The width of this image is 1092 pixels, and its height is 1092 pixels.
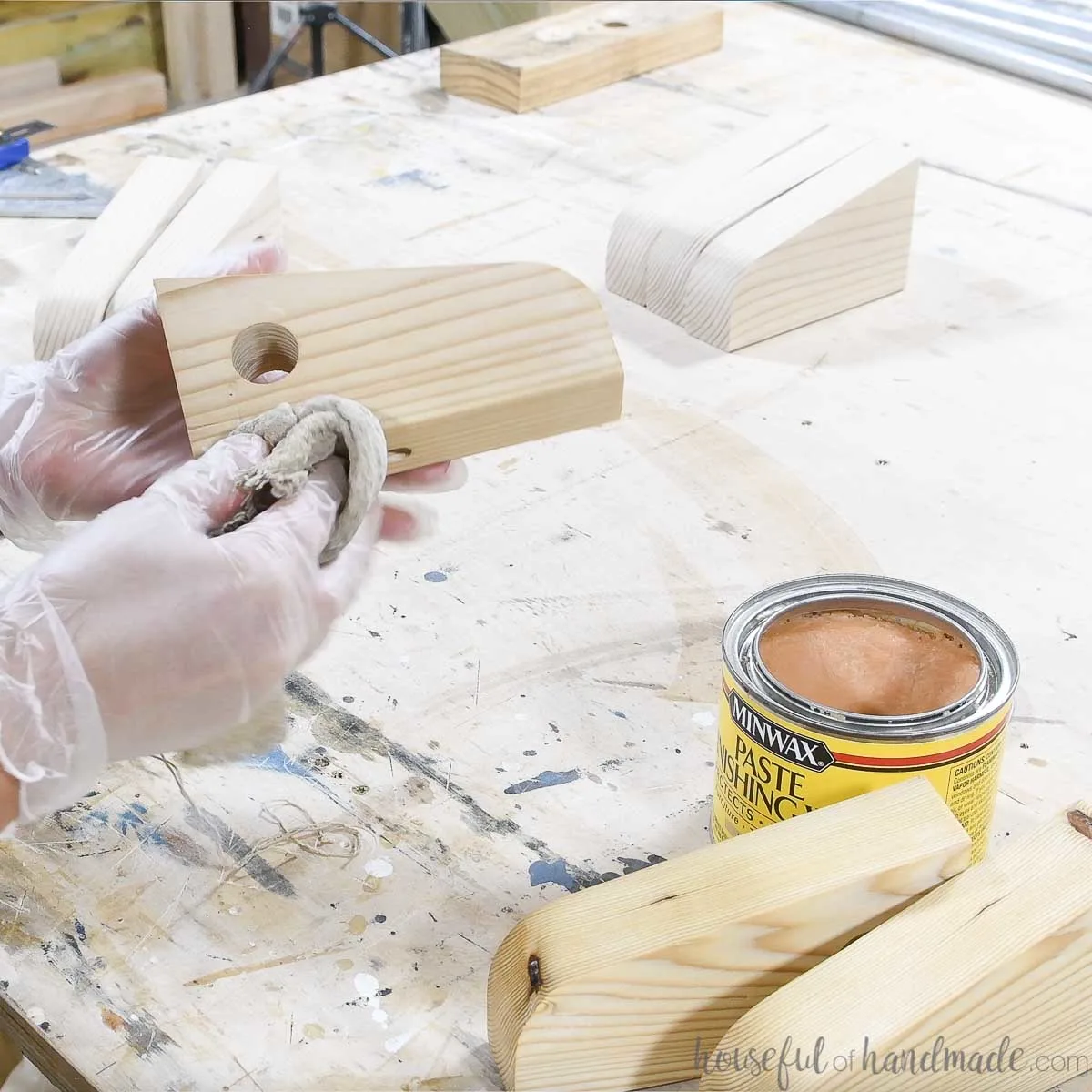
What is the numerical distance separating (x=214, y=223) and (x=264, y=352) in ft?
2.14

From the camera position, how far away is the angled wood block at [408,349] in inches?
41.5

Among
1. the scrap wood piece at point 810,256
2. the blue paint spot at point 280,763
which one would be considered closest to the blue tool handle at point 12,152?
the scrap wood piece at point 810,256

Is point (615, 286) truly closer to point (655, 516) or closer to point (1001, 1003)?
point (655, 516)

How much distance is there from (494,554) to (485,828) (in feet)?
1.18

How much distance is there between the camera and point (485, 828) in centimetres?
98

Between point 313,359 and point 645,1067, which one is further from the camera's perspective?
point 313,359

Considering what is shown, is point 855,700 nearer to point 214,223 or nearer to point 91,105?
point 214,223

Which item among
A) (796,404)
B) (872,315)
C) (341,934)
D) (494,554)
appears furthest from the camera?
(872,315)

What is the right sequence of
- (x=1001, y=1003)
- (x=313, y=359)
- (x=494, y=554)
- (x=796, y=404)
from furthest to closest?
(x=796, y=404) < (x=494, y=554) < (x=313, y=359) < (x=1001, y=1003)

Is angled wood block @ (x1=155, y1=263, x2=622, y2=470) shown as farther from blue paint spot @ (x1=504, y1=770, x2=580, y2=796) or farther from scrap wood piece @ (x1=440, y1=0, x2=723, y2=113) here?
scrap wood piece @ (x1=440, y1=0, x2=723, y2=113)

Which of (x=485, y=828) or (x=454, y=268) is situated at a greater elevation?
(x=454, y=268)

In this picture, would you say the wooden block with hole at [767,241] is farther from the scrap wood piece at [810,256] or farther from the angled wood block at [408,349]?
the angled wood block at [408,349]

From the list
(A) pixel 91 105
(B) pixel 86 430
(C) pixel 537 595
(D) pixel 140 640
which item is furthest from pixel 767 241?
(A) pixel 91 105

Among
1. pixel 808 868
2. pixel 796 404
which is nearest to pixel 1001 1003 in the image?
pixel 808 868
